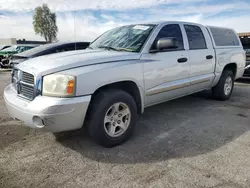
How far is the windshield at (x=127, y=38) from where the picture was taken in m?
3.76

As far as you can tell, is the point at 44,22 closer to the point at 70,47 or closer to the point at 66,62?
the point at 70,47

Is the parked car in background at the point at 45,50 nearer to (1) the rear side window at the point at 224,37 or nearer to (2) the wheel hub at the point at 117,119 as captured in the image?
(1) the rear side window at the point at 224,37

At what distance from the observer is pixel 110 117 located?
322 centimetres

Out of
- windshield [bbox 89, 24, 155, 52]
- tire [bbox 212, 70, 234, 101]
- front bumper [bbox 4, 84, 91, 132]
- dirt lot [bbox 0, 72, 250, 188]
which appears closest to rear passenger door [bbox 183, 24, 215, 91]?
tire [bbox 212, 70, 234, 101]

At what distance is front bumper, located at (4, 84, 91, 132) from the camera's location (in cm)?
270

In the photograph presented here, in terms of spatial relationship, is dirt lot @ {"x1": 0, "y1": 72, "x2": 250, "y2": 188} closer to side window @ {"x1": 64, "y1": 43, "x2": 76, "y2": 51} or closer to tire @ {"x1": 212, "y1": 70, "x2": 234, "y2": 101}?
tire @ {"x1": 212, "y1": 70, "x2": 234, "y2": 101}

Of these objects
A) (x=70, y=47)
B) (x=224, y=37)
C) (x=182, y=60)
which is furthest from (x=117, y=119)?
(x=70, y=47)

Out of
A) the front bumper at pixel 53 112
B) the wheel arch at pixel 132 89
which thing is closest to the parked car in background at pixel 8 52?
the wheel arch at pixel 132 89

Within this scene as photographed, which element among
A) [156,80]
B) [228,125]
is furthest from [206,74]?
[156,80]

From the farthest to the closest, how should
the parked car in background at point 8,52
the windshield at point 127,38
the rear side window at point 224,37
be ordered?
the parked car in background at point 8,52 → the rear side window at point 224,37 → the windshield at point 127,38

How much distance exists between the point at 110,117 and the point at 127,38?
1.51m

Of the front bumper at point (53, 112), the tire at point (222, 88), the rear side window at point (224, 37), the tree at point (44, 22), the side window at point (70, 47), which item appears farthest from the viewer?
the tree at point (44, 22)

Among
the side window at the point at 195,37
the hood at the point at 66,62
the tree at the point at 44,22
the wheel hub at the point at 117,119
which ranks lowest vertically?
the wheel hub at the point at 117,119

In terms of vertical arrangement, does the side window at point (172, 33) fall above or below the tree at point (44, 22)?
below
